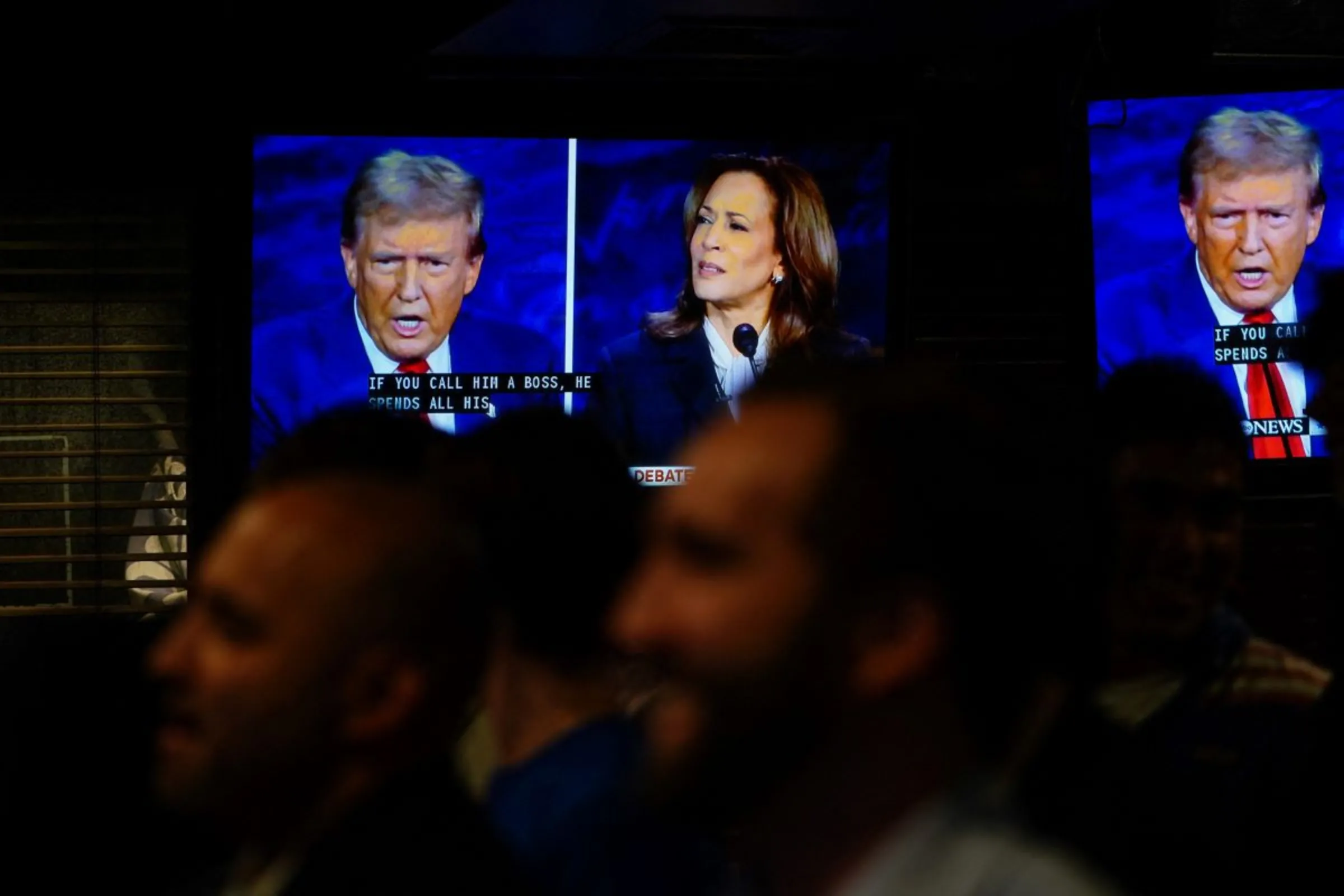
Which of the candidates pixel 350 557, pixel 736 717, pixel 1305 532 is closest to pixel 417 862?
pixel 350 557

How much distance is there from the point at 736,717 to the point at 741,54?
3.63 metres

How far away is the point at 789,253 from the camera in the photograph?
438cm

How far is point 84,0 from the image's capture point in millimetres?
4742

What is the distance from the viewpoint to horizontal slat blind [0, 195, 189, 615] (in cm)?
476

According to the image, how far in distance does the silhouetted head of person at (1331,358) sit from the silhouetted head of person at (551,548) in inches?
36.1

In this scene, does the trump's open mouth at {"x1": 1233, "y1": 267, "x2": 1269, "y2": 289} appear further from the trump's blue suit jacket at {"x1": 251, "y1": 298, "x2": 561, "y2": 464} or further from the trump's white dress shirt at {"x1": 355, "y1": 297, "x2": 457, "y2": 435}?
the trump's white dress shirt at {"x1": 355, "y1": 297, "x2": 457, "y2": 435}

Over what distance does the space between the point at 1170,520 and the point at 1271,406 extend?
199cm

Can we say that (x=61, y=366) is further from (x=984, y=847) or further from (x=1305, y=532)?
(x=984, y=847)

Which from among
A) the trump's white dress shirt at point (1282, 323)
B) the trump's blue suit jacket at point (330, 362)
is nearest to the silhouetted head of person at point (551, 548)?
the trump's blue suit jacket at point (330, 362)

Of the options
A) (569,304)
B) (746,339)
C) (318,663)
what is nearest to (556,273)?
(569,304)

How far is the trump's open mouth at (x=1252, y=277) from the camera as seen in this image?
423 cm

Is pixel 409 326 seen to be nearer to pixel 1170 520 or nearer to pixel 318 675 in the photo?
pixel 1170 520

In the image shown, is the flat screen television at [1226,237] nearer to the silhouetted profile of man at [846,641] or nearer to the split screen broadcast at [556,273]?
the split screen broadcast at [556,273]

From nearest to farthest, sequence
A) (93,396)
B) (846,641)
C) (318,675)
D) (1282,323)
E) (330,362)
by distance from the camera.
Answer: (846,641) → (318,675) → (1282,323) → (330,362) → (93,396)
